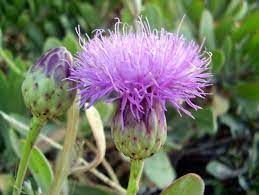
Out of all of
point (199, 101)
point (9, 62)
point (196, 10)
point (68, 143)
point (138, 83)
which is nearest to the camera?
point (138, 83)

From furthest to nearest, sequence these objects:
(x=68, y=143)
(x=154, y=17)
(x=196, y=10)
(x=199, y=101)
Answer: (x=196, y=10) → (x=199, y=101) → (x=154, y=17) → (x=68, y=143)

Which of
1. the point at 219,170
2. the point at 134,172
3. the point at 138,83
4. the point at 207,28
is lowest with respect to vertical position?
the point at 219,170

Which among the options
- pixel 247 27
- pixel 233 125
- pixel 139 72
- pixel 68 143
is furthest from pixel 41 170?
pixel 247 27

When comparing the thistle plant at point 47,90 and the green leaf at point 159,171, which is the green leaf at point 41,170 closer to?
the thistle plant at point 47,90

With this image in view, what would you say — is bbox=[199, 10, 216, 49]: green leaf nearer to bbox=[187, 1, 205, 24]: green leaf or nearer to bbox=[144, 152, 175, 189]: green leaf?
bbox=[187, 1, 205, 24]: green leaf

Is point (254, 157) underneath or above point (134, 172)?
underneath

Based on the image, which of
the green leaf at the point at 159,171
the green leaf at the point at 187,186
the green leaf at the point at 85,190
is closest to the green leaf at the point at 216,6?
the green leaf at the point at 159,171

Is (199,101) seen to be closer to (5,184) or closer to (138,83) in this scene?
(5,184)

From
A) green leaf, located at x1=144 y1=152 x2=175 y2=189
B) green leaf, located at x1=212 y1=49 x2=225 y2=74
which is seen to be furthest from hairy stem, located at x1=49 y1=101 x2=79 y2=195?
green leaf, located at x1=212 y1=49 x2=225 y2=74
